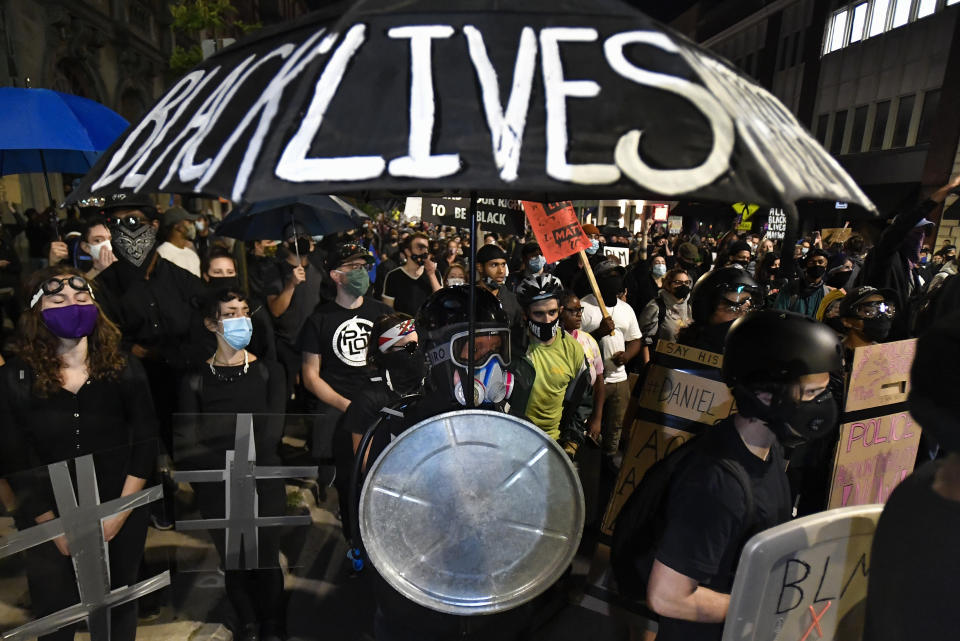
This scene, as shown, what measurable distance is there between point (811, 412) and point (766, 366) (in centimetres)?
19

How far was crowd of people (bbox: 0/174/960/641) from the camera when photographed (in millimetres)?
1661

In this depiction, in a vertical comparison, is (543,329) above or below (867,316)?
below

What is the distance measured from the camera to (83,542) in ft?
7.22

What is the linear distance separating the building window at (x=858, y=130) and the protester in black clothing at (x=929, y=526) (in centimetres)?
3077

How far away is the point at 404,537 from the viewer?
1.57 m

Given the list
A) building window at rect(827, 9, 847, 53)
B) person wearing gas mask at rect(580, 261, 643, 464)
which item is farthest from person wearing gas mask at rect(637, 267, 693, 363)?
building window at rect(827, 9, 847, 53)

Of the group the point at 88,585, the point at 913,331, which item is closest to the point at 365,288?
the point at 88,585

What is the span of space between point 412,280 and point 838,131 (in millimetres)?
29525

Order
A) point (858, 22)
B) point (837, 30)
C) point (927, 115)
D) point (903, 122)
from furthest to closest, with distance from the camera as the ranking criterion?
point (837, 30) → point (858, 22) → point (903, 122) → point (927, 115)

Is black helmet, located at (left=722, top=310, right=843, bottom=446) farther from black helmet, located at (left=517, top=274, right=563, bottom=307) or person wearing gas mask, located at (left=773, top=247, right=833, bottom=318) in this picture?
person wearing gas mask, located at (left=773, top=247, right=833, bottom=318)

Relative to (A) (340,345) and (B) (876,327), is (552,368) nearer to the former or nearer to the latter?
(A) (340,345)

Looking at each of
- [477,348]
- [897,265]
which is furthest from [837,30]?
[477,348]

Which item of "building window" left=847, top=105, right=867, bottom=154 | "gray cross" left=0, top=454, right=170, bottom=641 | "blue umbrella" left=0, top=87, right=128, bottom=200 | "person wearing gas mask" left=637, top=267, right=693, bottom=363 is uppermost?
"building window" left=847, top=105, right=867, bottom=154

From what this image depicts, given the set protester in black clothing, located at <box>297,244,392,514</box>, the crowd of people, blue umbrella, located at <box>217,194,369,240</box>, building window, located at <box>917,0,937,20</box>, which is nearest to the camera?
the crowd of people
